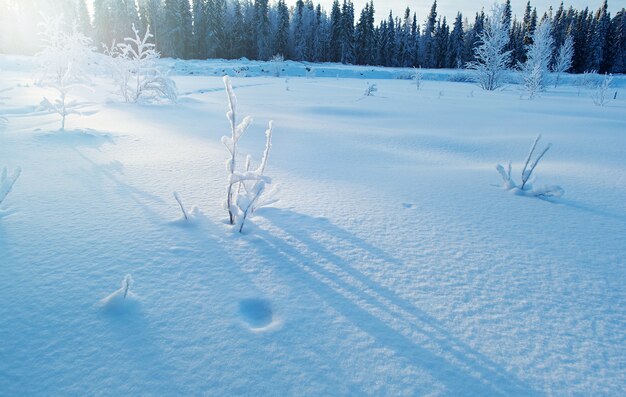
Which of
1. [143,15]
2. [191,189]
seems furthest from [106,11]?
[191,189]

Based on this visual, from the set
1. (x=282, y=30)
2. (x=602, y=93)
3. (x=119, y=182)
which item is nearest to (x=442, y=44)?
(x=282, y=30)

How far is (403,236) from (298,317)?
0.93m

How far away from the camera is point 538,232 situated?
2.15m

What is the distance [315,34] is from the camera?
53.5 metres

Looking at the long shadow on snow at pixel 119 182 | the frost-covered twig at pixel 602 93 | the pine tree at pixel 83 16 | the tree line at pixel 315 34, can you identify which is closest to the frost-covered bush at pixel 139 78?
the long shadow on snow at pixel 119 182

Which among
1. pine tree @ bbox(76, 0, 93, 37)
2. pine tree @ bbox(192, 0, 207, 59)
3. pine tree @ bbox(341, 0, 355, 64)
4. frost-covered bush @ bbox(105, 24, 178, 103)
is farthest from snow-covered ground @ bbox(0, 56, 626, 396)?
pine tree @ bbox(76, 0, 93, 37)

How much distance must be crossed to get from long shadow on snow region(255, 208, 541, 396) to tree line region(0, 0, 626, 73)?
165 feet

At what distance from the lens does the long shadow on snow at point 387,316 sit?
1095 mm

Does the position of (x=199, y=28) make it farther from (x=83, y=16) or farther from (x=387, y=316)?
(x=387, y=316)

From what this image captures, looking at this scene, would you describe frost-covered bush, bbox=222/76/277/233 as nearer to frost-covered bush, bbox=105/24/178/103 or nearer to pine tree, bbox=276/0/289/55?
frost-covered bush, bbox=105/24/178/103

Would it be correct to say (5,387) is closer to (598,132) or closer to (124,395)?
(124,395)

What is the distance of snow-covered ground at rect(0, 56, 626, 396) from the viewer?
1.09 meters

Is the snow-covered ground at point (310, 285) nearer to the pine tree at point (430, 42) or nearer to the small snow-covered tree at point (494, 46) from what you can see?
the small snow-covered tree at point (494, 46)

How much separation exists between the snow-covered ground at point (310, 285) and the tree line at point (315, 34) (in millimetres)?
48918
